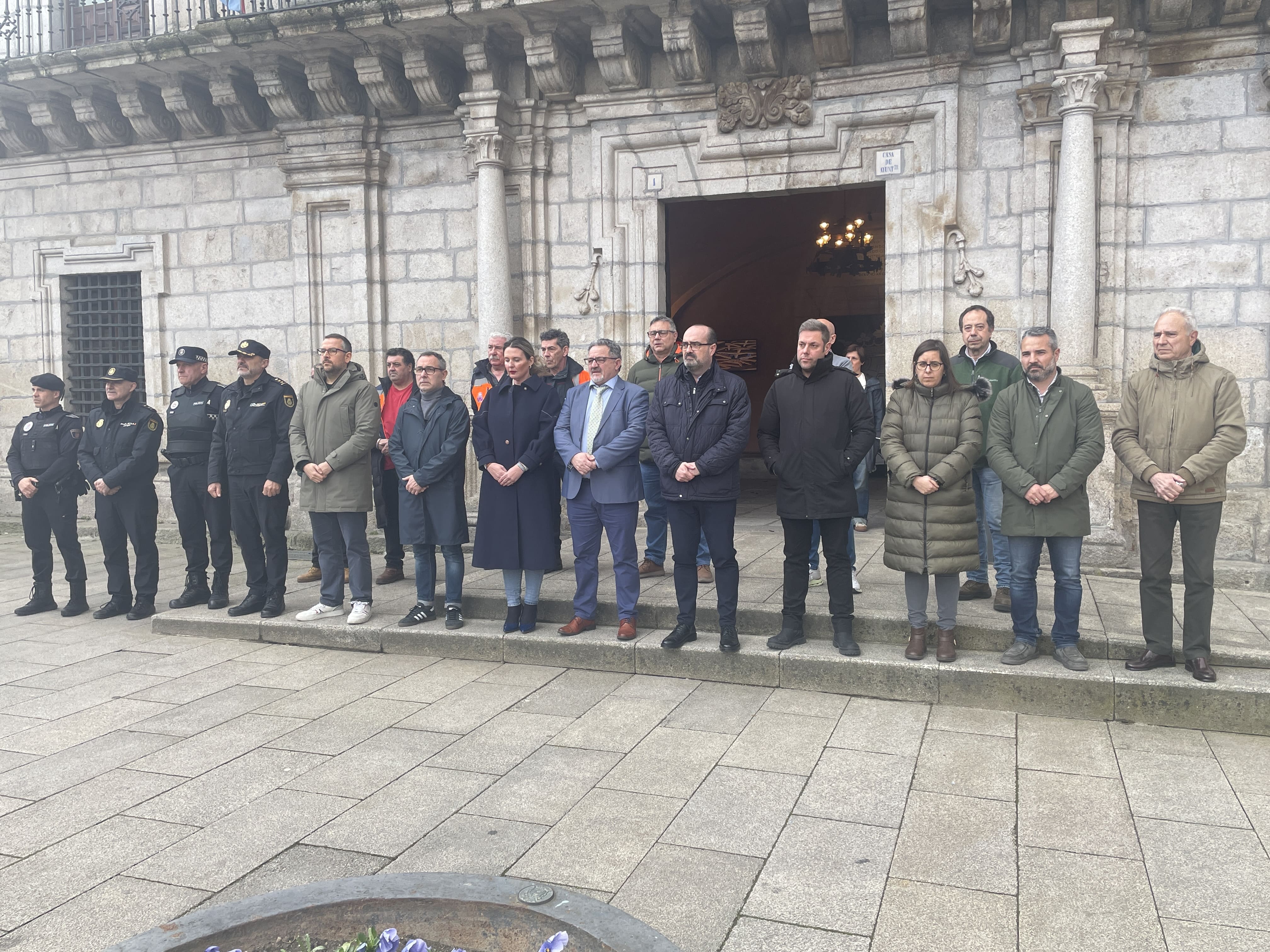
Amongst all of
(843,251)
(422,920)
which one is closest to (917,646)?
(422,920)

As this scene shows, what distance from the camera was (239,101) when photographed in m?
10.2

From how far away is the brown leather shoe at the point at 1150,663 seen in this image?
16.9 feet

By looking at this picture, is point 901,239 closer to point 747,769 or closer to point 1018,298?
point 1018,298

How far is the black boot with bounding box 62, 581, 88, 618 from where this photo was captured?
7539mm

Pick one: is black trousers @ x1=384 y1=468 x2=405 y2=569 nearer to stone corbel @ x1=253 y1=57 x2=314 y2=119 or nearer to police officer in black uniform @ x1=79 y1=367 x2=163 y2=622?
police officer in black uniform @ x1=79 y1=367 x2=163 y2=622

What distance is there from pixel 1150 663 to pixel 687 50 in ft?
20.7

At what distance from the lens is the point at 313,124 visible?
1014cm

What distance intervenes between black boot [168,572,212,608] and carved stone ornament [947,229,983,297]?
6.68 metres

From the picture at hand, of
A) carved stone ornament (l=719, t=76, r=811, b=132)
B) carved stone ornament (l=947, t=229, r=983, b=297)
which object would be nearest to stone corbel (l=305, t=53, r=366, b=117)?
carved stone ornament (l=719, t=76, r=811, b=132)

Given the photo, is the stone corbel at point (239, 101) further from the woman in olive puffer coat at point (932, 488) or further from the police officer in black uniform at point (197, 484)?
the woman in olive puffer coat at point (932, 488)

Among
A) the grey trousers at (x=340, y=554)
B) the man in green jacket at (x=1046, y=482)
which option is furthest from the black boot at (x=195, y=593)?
the man in green jacket at (x=1046, y=482)

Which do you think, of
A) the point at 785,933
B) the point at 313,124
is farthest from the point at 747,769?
the point at 313,124

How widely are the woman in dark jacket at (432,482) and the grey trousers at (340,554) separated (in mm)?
306

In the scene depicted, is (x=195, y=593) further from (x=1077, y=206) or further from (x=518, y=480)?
(x=1077, y=206)
